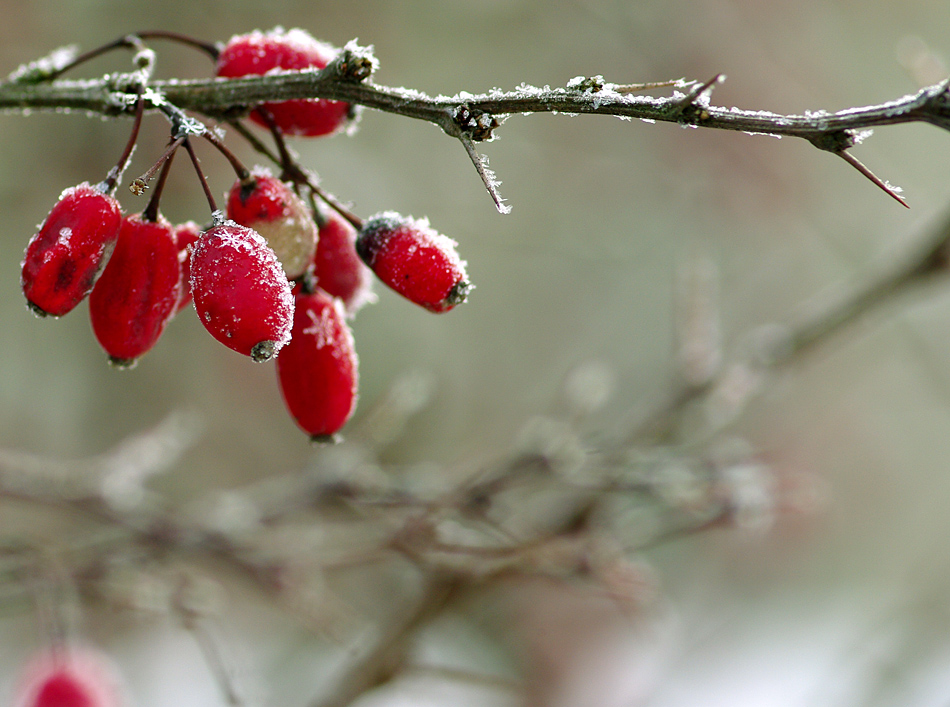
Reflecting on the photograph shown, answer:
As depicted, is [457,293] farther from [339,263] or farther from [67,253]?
[67,253]

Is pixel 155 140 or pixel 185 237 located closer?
pixel 185 237

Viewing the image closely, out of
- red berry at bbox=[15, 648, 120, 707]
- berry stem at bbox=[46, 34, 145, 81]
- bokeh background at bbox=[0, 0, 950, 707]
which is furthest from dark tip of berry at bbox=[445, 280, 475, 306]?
bokeh background at bbox=[0, 0, 950, 707]

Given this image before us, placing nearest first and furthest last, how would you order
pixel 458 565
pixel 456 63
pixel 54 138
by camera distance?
pixel 458 565 < pixel 54 138 < pixel 456 63

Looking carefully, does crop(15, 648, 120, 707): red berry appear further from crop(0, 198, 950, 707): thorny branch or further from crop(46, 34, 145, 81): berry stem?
crop(46, 34, 145, 81): berry stem

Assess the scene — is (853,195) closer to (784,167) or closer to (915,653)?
(784,167)

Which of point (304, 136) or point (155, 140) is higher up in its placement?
point (155, 140)

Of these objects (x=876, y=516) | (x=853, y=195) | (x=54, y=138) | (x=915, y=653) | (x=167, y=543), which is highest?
(x=54, y=138)

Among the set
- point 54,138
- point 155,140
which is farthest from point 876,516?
point 54,138

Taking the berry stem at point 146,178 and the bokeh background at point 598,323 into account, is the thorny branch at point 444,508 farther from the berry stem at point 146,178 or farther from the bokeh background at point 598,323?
the bokeh background at point 598,323

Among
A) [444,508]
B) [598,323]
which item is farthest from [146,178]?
[598,323]
